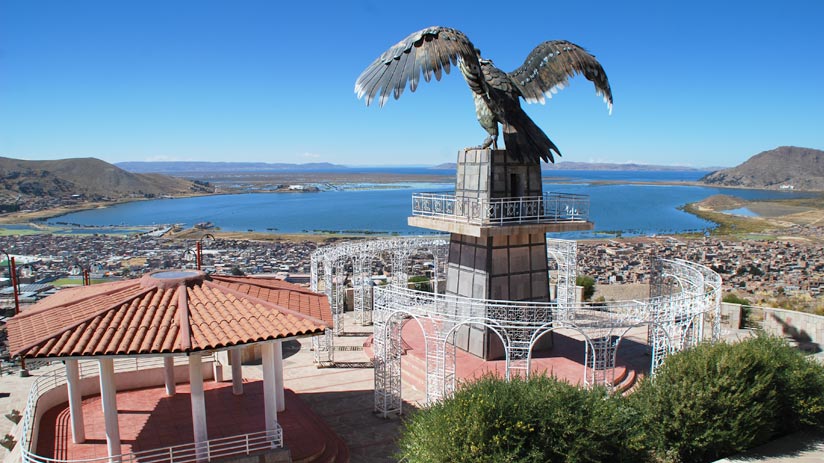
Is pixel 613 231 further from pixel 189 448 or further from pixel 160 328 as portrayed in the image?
pixel 160 328

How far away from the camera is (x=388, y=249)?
2286cm

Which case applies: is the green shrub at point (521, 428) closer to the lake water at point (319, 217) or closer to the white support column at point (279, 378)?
the white support column at point (279, 378)

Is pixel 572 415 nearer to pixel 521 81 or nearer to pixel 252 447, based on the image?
pixel 252 447

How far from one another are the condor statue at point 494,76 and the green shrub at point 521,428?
28.8ft

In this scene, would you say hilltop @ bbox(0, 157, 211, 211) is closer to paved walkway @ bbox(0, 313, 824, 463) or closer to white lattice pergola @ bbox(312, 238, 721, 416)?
paved walkway @ bbox(0, 313, 824, 463)

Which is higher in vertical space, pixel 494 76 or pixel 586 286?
pixel 494 76

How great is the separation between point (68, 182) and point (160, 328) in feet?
530

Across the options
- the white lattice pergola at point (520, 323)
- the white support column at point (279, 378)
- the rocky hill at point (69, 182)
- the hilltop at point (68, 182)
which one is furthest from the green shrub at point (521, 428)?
the rocky hill at point (69, 182)

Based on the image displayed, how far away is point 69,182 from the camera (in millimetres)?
147500

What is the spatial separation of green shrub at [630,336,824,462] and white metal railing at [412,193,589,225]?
6.12 m

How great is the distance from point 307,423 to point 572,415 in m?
6.78

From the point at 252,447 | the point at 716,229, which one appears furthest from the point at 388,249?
the point at 716,229

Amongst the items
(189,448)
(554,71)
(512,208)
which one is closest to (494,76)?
(554,71)

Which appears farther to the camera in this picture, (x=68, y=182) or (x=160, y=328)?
(x=68, y=182)
